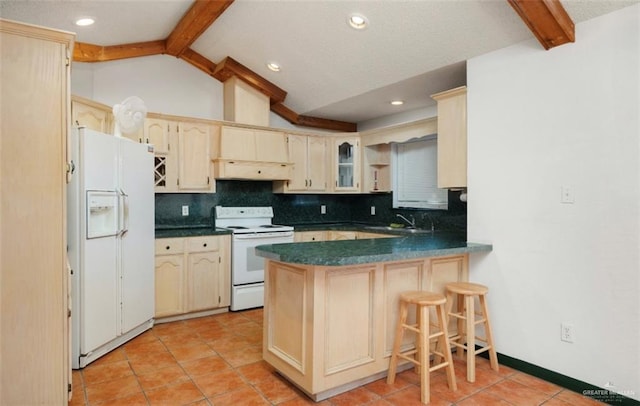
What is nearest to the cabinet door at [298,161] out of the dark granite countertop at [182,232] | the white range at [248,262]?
the white range at [248,262]

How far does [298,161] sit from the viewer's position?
4945mm

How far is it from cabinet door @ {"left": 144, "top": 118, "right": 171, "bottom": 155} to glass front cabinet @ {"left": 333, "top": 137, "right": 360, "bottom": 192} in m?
2.11

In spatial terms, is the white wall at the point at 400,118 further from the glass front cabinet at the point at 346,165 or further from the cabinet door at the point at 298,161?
the cabinet door at the point at 298,161

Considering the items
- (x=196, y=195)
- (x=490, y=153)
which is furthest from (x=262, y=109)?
(x=490, y=153)

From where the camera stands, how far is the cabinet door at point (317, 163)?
5.02 m

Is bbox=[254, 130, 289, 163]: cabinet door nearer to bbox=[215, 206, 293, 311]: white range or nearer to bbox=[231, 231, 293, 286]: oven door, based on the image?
bbox=[215, 206, 293, 311]: white range

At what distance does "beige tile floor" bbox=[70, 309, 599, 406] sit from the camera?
235cm

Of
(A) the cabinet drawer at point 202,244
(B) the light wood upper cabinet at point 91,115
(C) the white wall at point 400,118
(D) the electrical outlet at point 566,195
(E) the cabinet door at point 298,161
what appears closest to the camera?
(D) the electrical outlet at point 566,195

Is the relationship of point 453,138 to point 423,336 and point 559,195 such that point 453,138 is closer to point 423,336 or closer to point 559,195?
point 559,195

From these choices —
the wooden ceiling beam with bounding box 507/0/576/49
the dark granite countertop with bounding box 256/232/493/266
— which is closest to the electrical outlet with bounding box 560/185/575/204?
the dark granite countertop with bounding box 256/232/493/266

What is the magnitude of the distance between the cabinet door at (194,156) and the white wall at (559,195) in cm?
274

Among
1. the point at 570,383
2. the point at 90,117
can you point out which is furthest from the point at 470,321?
the point at 90,117

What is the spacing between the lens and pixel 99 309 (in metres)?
2.92

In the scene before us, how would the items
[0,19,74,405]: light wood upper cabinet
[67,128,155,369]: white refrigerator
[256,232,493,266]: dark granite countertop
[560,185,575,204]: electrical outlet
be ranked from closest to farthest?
[0,19,74,405]: light wood upper cabinet < [256,232,493,266]: dark granite countertop < [560,185,575,204]: electrical outlet < [67,128,155,369]: white refrigerator
